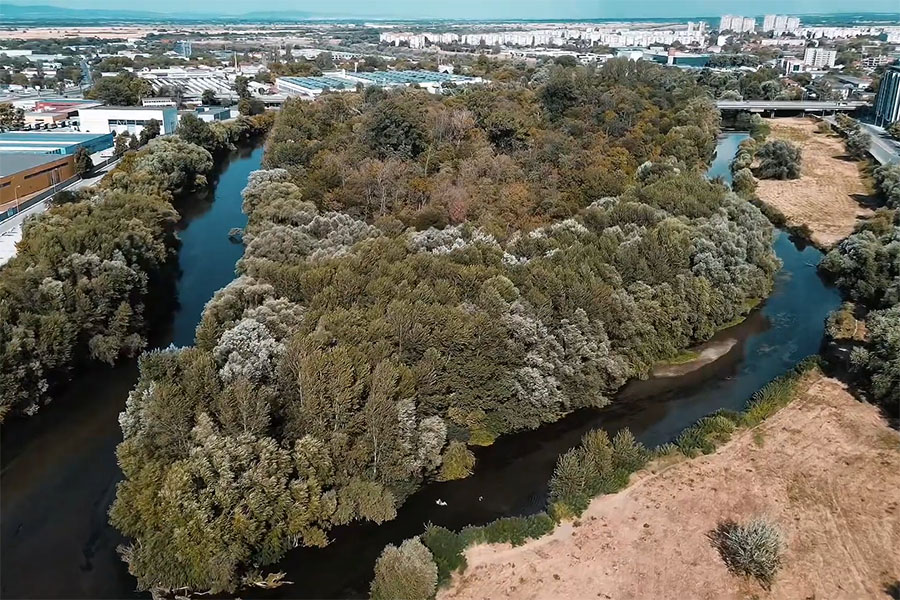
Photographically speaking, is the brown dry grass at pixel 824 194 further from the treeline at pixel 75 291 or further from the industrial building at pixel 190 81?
the industrial building at pixel 190 81

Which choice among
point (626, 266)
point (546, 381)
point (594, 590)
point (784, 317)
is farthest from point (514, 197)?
point (594, 590)

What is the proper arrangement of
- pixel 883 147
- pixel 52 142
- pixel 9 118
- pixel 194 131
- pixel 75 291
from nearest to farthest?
pixel 75 291 → pixel 52 142 → pixel 194 131 → pixel 883 147 → pixel 9 118

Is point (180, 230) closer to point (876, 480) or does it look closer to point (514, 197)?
point (514, 197)

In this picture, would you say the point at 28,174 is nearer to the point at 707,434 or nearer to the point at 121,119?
the point at 121,119

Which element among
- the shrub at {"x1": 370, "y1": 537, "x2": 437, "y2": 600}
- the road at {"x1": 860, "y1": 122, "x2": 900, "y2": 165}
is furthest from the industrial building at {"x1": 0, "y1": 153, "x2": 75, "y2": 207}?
the road at {"x1": 860, "y1": 122, "x2": 900, "y2": 165}

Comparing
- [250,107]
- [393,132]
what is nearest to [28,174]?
[393,132]

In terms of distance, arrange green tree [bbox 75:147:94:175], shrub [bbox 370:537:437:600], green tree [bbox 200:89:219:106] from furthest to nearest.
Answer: green tree [bbox 200:89:219:106], green tree [bbox 75:147:94:175], shrub [bbox 370:537:437:600]

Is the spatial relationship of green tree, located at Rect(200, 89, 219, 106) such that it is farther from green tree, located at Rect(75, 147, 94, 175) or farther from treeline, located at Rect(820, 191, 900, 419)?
treeline, located at Rect(820, 191, 900, 419)
